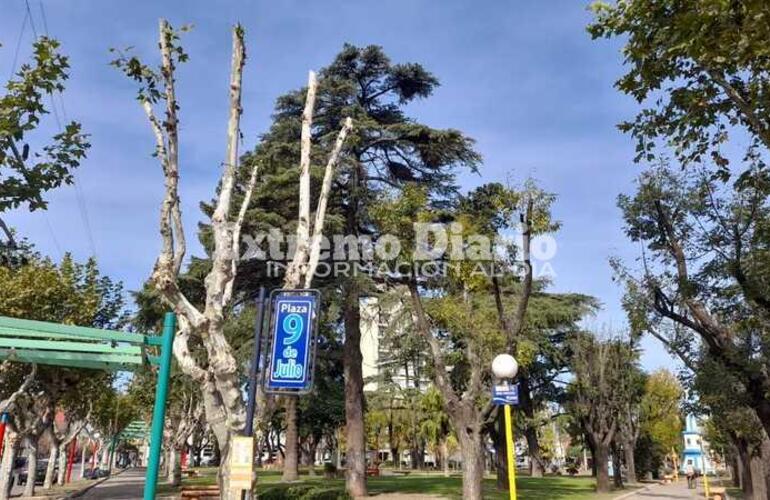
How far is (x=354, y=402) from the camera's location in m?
22.7

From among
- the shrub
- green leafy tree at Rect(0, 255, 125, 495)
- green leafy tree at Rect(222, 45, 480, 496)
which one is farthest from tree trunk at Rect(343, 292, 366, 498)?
green leafy tree at Rect(0, 255, 125, 495)

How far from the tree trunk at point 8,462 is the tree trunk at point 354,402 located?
10196 mm

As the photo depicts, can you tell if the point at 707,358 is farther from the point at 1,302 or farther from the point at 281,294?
the point at 1,302

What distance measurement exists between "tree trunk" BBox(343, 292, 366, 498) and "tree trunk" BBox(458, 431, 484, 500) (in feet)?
19.3

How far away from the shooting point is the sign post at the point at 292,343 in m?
9.14

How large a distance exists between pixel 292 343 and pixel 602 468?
24.4 metres

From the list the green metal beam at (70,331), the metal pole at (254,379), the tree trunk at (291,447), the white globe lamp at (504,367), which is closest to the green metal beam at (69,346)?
the green metal beam at (70,331)

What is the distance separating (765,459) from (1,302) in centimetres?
2446

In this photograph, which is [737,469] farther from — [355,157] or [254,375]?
[254,375]

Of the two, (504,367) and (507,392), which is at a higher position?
(504,367)

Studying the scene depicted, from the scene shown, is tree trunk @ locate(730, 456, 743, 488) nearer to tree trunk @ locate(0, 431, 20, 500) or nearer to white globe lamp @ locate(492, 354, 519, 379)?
white globe lamp @ locate(492, 354, 519, 379)

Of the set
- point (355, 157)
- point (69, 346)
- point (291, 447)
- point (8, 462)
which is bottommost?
point (8, 462)

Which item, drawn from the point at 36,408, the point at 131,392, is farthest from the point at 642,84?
the point at 131,392

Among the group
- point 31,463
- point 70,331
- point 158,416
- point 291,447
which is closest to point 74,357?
point 70,331
